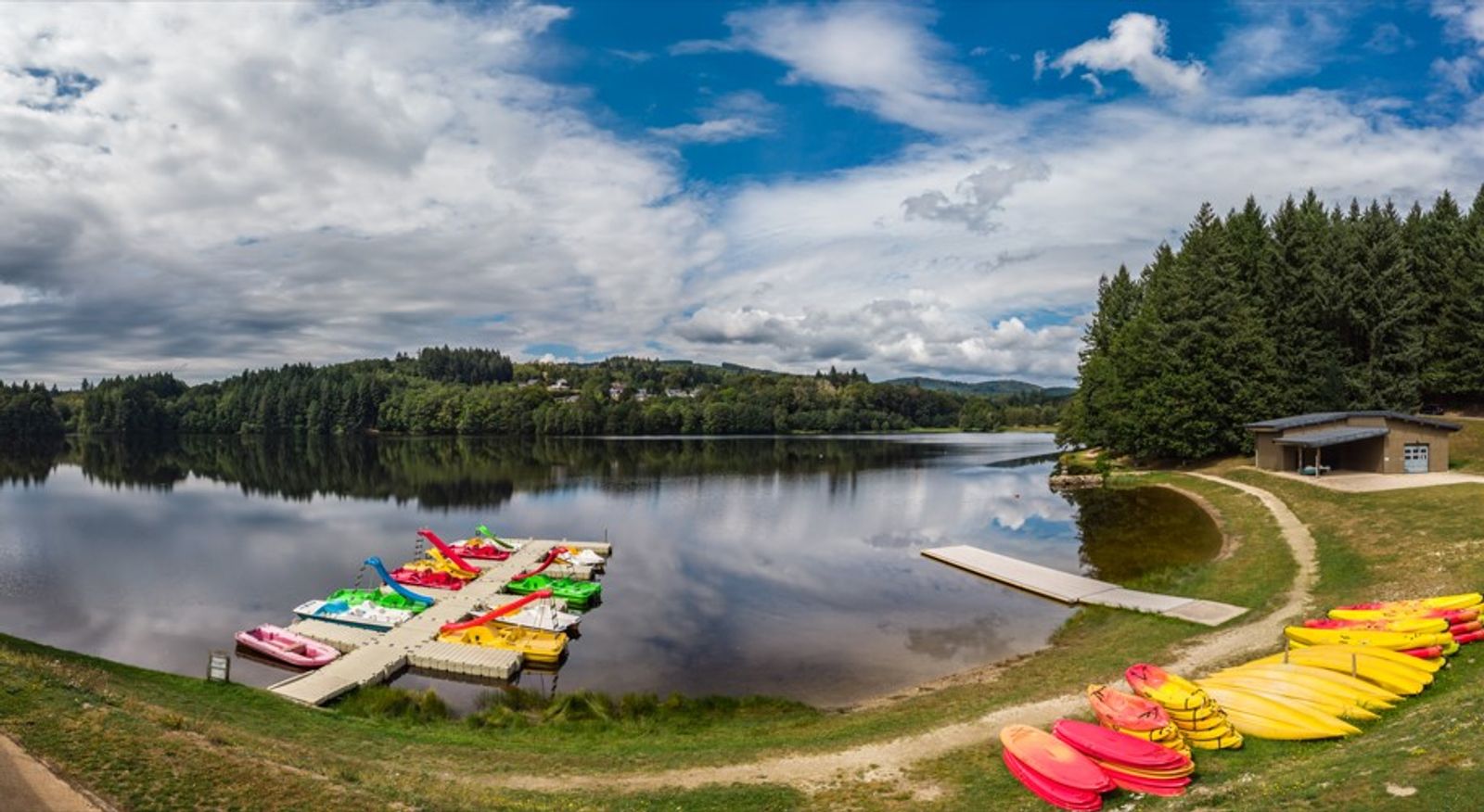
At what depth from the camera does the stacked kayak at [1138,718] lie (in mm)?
12602

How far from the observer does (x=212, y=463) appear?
94.2 meters

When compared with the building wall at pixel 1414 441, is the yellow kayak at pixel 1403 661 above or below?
below

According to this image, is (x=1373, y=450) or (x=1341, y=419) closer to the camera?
(x=1373, y=450)

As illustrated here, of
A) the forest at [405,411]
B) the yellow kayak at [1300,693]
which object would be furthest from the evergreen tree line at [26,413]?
the yellow kayak at [1300,693]

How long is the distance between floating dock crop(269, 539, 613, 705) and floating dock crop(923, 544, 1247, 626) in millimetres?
20342

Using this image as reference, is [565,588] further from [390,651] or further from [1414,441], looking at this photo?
[1414,441]

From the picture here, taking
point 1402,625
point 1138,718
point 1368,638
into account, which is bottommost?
point 1138,718

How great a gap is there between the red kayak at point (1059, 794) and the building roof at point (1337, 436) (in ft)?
145

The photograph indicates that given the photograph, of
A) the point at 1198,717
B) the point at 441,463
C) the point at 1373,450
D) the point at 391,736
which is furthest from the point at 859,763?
the point at 441,463

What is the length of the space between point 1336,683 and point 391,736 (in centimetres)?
1900

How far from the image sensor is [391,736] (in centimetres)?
1636

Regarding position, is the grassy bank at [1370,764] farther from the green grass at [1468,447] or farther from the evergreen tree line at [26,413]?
the evergreen tree line at [26,413]

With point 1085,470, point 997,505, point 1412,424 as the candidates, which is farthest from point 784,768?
point 1085,470

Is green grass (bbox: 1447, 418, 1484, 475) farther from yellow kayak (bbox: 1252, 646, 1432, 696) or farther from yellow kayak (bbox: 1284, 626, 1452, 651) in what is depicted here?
yellow kayak (bbox: 1252, 646, 1432, 696)
